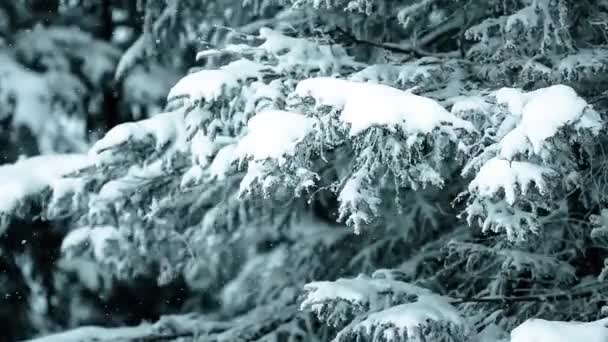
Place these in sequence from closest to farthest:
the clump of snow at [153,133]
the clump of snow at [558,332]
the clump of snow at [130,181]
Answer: the clump of snow at [558,332] → the clump of snow at [153,133] → the clump of snow at [130,181]

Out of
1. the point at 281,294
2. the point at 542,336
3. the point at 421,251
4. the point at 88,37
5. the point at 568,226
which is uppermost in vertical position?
the point at 88,37

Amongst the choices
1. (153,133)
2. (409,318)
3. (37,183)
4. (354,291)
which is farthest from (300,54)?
(37,183)

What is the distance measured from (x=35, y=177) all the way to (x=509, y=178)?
3.02 m

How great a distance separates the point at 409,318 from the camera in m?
2.74

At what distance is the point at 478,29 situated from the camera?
11.4 ft

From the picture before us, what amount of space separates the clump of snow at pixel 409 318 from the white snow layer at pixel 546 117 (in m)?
0.90

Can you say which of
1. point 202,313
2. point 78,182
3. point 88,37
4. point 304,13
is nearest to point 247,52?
point 304,13

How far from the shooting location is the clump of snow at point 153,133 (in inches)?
140

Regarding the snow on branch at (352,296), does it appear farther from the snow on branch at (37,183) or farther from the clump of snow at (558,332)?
the snow on branch at (37,183)

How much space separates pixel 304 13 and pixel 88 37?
69.8 inches

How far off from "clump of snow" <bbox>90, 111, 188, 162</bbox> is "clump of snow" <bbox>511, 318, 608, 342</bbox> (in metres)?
2.08

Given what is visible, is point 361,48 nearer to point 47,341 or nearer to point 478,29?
point 478,29

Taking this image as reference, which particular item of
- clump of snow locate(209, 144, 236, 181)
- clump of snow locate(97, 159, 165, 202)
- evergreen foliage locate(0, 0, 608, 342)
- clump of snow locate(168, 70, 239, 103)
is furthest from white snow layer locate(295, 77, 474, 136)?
clump of snow locate(97, 159, 165, 202)

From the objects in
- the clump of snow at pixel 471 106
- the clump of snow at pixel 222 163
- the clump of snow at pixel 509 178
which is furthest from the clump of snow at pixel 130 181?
the clump of snow at pixel 509 178
